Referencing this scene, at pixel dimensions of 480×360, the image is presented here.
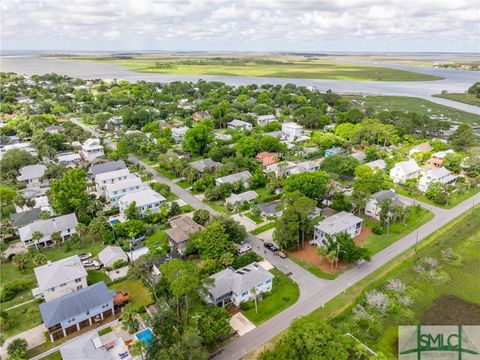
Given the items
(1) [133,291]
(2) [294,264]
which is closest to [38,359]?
(1) [133,291]

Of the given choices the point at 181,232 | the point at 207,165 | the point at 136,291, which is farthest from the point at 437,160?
the point at 136,291

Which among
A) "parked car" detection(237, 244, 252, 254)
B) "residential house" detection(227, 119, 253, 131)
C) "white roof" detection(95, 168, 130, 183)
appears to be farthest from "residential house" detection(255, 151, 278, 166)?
"parked car" detection(237, 244, 252, 254)

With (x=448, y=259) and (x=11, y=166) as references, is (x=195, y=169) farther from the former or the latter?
(x=448, y=259)

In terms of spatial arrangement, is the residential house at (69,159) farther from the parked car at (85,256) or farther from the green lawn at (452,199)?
the green lawn at (452,199)

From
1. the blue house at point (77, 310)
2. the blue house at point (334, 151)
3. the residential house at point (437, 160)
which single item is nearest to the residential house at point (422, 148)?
the residential house at point (437, 160)

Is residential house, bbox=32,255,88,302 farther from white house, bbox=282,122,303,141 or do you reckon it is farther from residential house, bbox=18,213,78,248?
white house, bbox=282,122,303,141

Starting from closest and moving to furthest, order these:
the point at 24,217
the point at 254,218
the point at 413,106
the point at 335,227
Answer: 1. the point at 335,227
2. the point at 24,217
3. the point at 254,218
4. the point at 413,106

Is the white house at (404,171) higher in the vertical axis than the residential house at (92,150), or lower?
lower

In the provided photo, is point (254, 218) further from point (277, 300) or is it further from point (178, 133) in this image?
point (178, 133)
